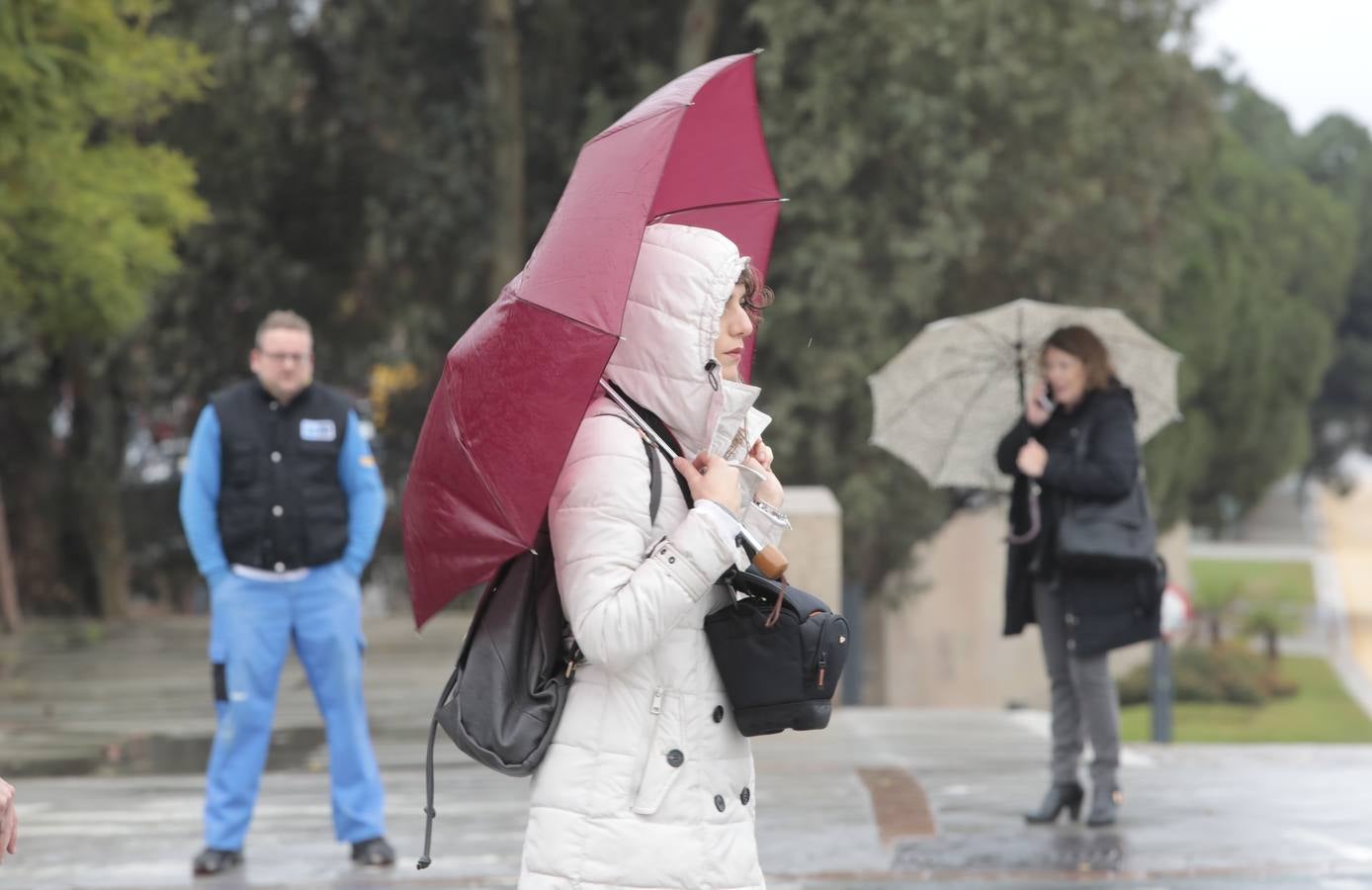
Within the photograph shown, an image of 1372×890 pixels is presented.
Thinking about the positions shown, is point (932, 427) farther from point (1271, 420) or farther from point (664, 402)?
point (1271, 420)

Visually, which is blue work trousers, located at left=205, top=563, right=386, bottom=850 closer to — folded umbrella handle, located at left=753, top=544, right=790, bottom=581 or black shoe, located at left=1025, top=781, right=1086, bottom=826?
black shoe, located at left=1025, top=781, right=1086, bottom=826

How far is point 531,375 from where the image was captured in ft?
13.1

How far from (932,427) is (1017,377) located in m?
0.43

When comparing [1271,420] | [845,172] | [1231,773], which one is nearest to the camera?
[1231,773]

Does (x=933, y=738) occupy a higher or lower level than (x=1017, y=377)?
lower

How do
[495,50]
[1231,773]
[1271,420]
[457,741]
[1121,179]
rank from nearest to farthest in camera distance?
[457,741], [1231,773], [495,50], [1121,179], [1271,420]

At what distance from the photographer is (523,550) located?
3.99 m

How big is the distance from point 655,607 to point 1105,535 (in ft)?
14.5

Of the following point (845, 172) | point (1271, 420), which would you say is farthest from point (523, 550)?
point (1271, 420)

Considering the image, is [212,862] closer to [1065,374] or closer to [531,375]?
[1065,374]

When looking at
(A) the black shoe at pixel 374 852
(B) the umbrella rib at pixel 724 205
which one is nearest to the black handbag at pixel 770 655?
(B) the umbrella rib at pixel 724 205

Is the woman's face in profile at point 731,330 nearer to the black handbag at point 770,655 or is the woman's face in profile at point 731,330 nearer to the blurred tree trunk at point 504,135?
the black handbag at point 770,655

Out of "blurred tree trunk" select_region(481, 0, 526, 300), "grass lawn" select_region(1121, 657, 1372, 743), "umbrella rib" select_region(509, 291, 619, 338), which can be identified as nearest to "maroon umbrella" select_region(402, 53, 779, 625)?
"umbrella rib" select_region(509, 291, 619, 338)

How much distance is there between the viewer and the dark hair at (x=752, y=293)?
13.5 feet
